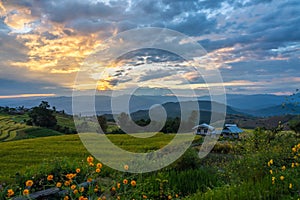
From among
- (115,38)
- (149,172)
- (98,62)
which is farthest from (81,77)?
(149,172)

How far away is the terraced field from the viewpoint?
73.6 ft

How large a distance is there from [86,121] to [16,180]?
11.6 m

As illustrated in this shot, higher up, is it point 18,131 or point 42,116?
point 42,116

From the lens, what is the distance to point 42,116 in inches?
1097

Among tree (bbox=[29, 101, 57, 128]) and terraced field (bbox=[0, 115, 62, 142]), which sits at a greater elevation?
tree (bbox=[29, 101, 57, 128])

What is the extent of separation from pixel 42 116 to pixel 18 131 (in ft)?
13.9

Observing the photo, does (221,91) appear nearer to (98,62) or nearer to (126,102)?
(126,102)

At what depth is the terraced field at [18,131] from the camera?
2242 centimetres

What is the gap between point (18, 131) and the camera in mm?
23781

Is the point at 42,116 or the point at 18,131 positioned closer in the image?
the point at 18,131

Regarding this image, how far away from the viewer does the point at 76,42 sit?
36.3ft

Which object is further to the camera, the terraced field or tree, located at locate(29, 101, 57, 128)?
tree, located at locate(29, 101, 57, 128)

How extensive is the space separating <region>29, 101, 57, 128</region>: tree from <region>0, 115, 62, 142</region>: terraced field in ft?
4.41

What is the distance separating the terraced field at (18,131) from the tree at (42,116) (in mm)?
1345
